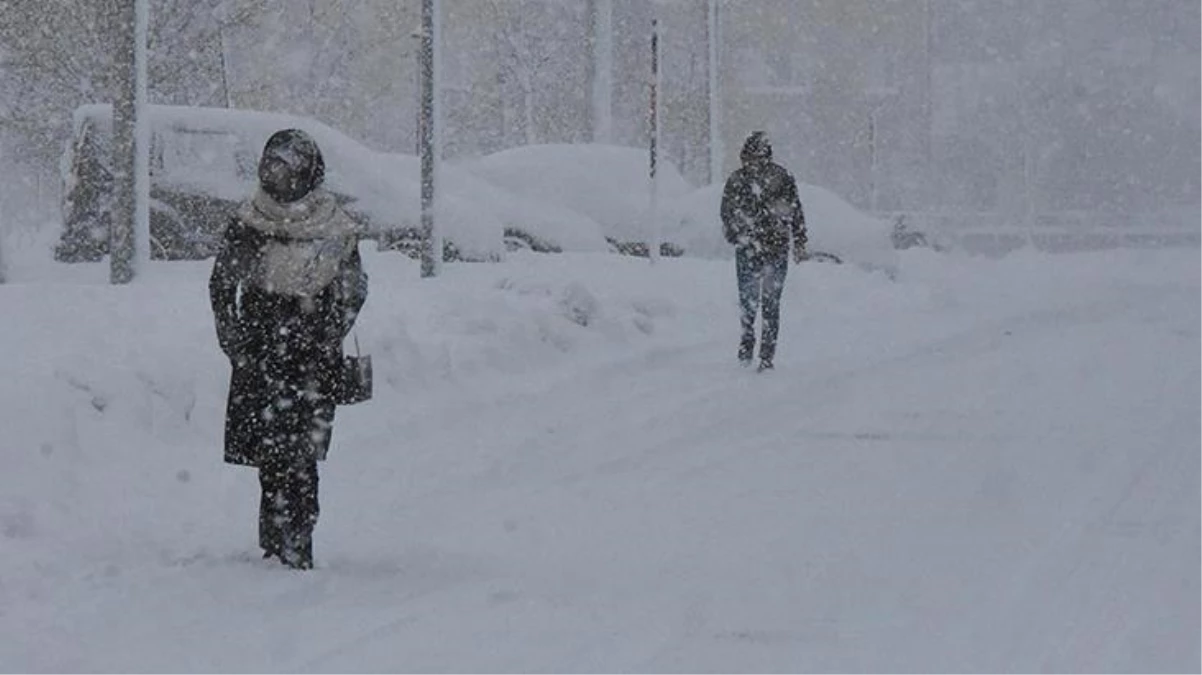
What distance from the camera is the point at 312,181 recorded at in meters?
7.19

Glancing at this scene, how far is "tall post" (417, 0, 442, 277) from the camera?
18.5 meters

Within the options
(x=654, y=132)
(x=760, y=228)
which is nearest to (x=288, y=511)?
(x=760, y=228)

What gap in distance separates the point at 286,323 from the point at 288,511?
667 mm

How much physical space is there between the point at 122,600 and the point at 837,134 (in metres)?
55.8

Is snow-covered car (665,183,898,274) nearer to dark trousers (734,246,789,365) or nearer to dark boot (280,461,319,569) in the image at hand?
dark trousers (734,246,789,365)

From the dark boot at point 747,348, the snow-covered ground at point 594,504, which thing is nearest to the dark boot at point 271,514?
the snow-covered ground at point 594,504

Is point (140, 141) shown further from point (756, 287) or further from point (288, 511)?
point (288, 511)

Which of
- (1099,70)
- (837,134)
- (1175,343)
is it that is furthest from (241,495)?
(1099,70)

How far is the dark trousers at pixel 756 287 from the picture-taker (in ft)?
48.1

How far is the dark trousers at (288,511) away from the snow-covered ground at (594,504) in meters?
0.11

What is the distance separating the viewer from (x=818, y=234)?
25.7 metres

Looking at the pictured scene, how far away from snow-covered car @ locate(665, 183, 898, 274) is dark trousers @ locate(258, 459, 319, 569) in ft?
59.7

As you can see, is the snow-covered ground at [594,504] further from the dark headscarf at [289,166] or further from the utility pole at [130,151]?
the dark headscarf at [289,166]

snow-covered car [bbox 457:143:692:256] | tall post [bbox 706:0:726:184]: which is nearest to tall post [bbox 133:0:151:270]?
snow-covered car [bbox 457:143:692:256]
